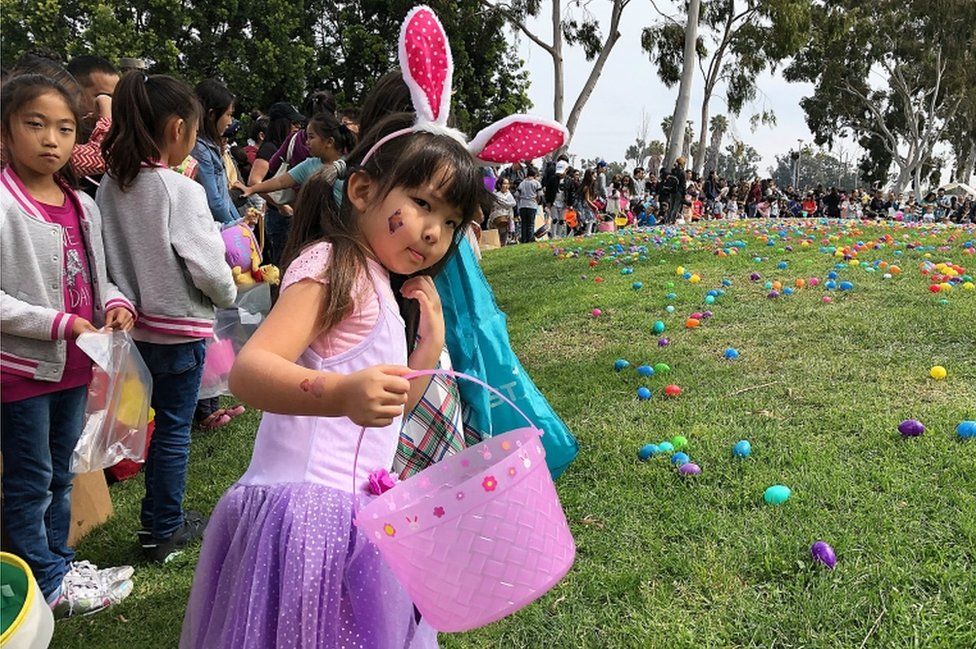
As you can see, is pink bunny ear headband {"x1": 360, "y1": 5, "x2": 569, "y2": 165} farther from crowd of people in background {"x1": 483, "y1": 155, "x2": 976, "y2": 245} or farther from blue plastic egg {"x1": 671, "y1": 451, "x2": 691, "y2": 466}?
crowd of people in background {"x1": 483, "y1": 155, "x2": 976, "y2": 245}

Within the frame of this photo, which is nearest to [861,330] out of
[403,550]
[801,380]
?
[801,380]

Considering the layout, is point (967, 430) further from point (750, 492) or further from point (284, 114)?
point (284, 114)

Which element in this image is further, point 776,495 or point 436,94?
point 776,495

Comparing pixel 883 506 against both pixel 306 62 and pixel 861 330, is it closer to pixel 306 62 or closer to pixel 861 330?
pixel 861 330

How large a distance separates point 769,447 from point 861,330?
80.7 inches

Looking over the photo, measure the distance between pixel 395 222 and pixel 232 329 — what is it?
2.65 metres

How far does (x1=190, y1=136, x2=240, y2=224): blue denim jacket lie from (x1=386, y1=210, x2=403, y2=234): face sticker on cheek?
100 inches

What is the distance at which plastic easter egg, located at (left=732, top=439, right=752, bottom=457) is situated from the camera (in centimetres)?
314

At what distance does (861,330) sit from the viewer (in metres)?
4.80

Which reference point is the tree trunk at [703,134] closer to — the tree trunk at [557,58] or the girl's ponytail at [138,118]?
the tree trunk at [557,58]

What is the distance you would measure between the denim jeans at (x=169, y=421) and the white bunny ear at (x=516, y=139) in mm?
1421

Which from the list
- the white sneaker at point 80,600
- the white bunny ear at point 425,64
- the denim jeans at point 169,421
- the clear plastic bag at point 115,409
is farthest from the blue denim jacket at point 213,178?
the white bunny ear at point 425,64


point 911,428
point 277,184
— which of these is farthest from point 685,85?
point 911,428

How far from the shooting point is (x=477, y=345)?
2191mm
